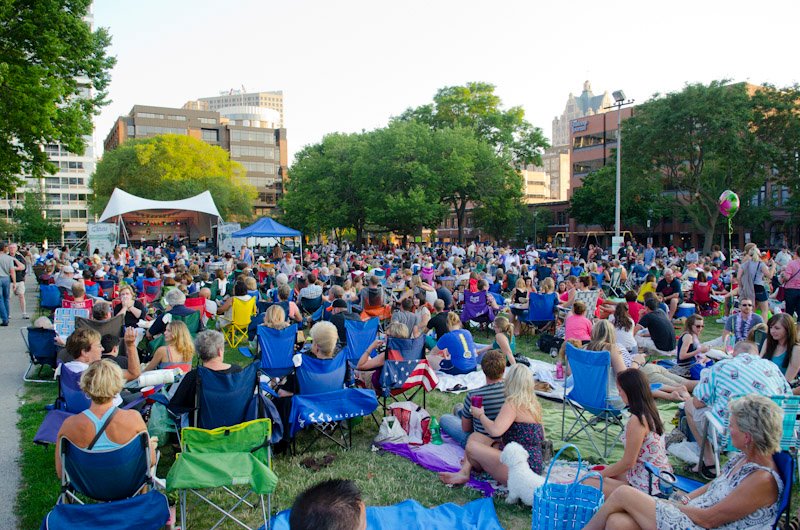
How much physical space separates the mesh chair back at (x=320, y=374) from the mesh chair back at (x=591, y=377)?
2.18 m

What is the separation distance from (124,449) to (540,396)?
507cm

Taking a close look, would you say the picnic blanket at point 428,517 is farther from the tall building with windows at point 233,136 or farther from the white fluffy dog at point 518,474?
Result: the tall building with windows at point 233,136

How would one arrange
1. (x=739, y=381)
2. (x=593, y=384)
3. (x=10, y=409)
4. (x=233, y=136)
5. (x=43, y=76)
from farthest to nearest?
1. (x=233, y=136)
2. (x=43, y=76)
3. (x=10, y=409)
4. (x=593, y=384)
5. (x=739, y=381)

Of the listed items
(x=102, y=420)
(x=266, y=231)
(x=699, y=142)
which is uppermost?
(x=699, y=142)

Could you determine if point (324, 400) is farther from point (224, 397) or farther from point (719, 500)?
point (719, 500)

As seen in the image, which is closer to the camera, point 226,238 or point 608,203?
point 226,238

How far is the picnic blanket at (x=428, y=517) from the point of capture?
385 centimetres

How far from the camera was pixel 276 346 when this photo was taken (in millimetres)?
6715

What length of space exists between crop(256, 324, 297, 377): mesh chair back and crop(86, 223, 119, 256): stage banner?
2157 cm

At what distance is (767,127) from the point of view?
29422mm

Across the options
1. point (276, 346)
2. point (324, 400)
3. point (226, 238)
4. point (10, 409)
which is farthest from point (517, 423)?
point (226, 238)

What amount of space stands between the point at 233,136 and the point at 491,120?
66944 mm

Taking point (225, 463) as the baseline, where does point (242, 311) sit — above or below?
above

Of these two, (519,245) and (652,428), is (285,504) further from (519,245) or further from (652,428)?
(519,245)
